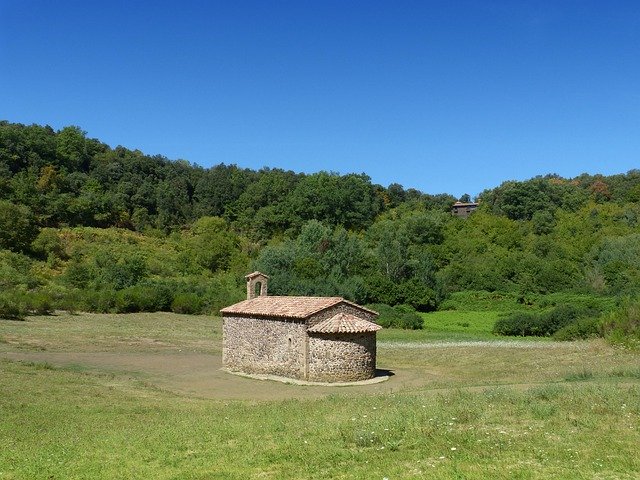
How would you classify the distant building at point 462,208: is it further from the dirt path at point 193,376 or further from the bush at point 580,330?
the dirt path at point 193,376

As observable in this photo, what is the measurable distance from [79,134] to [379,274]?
74091 millimetres

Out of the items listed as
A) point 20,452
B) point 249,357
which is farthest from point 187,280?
point 20,452

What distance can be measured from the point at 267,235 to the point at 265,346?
3071 inches

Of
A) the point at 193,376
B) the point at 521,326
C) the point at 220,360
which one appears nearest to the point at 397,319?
the point at 521,326

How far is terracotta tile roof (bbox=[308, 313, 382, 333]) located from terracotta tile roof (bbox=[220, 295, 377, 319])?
65 centimetres

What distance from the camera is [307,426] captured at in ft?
54.9

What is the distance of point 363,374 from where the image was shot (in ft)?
105

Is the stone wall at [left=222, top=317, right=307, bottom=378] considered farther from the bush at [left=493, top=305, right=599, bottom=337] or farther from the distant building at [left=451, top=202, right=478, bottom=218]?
the distant building at [left=451, top=202, right=478, bottom=218]

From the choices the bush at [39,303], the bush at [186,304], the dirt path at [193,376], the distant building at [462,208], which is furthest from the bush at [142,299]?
the distant building at [462,208]

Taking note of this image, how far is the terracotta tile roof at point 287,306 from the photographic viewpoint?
32.2 meters

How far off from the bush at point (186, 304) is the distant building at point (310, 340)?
3548 centimetres

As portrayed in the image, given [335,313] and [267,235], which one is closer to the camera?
[335,313]

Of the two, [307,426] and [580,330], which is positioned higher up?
[580,330]

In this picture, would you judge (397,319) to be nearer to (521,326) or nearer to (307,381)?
(521,326)
